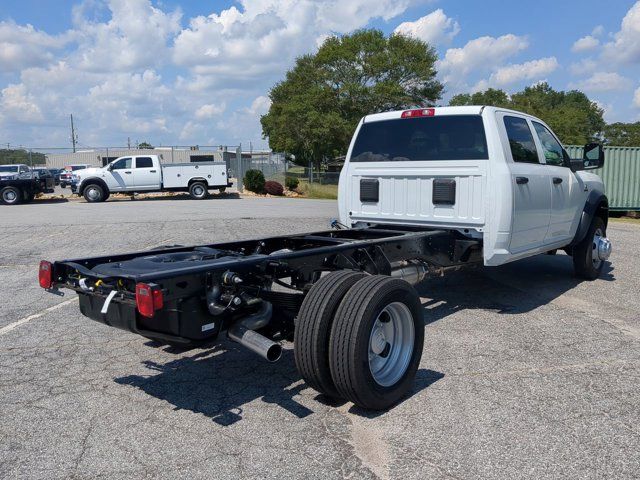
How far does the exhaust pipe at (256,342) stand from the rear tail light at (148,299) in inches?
25.9

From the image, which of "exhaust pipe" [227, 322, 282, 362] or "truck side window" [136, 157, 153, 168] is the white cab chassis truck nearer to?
"exhaust pipe" [227, 322, 282, 362]

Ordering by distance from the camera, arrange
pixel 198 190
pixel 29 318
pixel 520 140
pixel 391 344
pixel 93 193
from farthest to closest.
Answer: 1. pixel 198 190
2. pixel 93 193
3. pixel 520 140
4. pixel 29 318
5. pixel 391 344

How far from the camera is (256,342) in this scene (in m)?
3.72

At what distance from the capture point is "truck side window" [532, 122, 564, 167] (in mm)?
6988

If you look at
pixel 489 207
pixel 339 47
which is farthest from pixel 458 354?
pixel 339 47

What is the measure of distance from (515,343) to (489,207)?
140cm

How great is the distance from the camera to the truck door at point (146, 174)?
26.5 metres

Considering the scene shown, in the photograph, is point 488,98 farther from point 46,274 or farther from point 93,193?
point 46,274

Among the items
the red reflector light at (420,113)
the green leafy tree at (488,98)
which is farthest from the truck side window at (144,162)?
the green leafy tree at (488,98)

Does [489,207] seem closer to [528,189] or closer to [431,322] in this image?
[528,189]

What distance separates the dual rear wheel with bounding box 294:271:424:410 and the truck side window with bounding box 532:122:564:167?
378 centimetres

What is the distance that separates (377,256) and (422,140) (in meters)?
1.95

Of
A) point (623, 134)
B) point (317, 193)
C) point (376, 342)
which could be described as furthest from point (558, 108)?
point (376, 342)

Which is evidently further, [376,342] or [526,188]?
[526,188]
